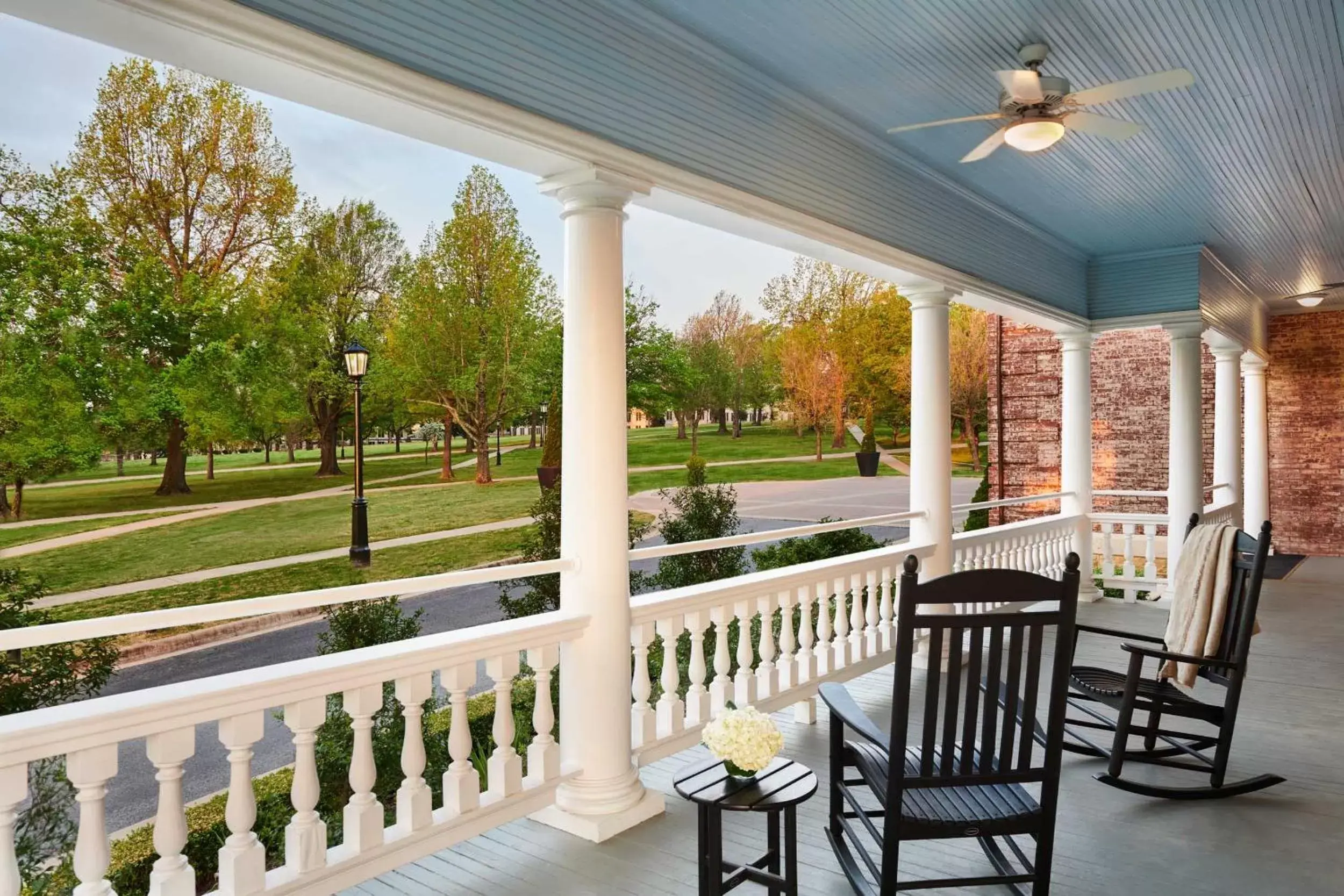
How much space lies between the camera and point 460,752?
2.64m

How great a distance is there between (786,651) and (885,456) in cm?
611

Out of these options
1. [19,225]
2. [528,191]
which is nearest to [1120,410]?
[528,191]

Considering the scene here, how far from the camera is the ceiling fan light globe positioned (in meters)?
3.47

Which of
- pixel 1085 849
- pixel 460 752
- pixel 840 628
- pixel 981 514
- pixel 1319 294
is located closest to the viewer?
pixel 460 752

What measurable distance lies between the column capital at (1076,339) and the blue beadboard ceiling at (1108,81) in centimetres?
129

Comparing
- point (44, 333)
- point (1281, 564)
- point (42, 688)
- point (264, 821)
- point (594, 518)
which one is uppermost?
point (44, 333)

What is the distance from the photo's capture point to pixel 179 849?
1.98 metres

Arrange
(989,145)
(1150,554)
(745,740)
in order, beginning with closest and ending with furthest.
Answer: (745,740) → (989,145) → (1150,554)

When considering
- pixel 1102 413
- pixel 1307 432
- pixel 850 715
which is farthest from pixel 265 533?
Result: pixel 1307 432

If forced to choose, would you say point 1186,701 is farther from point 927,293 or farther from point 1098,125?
point 927,293

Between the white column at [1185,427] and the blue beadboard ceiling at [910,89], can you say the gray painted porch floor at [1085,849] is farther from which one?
the white column at [1185,427]

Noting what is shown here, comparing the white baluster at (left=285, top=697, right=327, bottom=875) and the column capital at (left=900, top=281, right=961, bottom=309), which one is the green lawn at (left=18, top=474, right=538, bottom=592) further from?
the column capital at (left=900, top=281, right=961, bottom=309)

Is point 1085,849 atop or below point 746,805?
below

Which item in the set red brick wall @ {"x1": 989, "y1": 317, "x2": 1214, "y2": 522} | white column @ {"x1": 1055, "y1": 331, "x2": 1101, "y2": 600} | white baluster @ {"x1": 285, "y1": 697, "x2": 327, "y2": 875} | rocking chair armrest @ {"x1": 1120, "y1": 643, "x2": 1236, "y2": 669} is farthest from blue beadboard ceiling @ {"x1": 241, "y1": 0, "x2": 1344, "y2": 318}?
red brick wall @ {"x1": 989, "y1": 317, "x2": 1214, "y2": 522}
